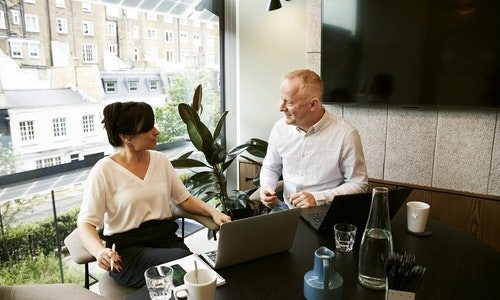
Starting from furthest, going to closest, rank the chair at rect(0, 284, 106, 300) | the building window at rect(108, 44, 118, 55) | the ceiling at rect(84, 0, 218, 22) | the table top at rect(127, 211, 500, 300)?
the ceiling at rect(84, 0, 218, 22) → the building window at rect(108, 44, 118, 55) → the chair at rect(0, 284, 106, 300) → the table top at rect(127, 211, 500, 300)

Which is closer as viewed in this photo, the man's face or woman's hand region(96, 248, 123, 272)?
woman's hand region(96, 248, 123, 272)

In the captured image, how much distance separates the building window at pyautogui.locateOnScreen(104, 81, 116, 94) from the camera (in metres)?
2.46

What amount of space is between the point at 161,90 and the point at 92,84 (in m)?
0.64

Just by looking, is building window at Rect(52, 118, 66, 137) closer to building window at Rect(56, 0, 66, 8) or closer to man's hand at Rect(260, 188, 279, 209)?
building window at Rect(56, 0, 66, 8)

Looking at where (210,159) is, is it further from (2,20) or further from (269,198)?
(2,20)

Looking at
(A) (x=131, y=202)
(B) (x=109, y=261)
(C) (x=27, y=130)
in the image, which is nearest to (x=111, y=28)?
(C) (x=27, y=130)


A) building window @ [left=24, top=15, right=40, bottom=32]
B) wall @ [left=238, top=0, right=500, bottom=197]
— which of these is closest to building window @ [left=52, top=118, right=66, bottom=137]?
building window @ [left=24, top=15, right=40, bottom=32]

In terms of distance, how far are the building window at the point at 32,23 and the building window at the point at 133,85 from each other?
2.34ft

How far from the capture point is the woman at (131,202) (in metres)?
1.55

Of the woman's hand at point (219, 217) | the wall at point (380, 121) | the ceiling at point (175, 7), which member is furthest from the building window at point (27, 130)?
the wall at point (380, 121)

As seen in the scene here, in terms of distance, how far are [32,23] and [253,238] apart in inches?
71.2

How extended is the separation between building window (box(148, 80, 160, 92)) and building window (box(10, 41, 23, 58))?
96cm

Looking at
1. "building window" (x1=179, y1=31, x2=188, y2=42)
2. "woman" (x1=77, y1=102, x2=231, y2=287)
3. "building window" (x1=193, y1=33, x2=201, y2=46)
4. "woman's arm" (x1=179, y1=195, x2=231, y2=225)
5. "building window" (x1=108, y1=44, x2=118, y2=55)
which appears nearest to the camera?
"woman" (x1=77, y1=102, x2=231, y2=287)

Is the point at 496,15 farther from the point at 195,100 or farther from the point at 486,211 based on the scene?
the point at 195,100
